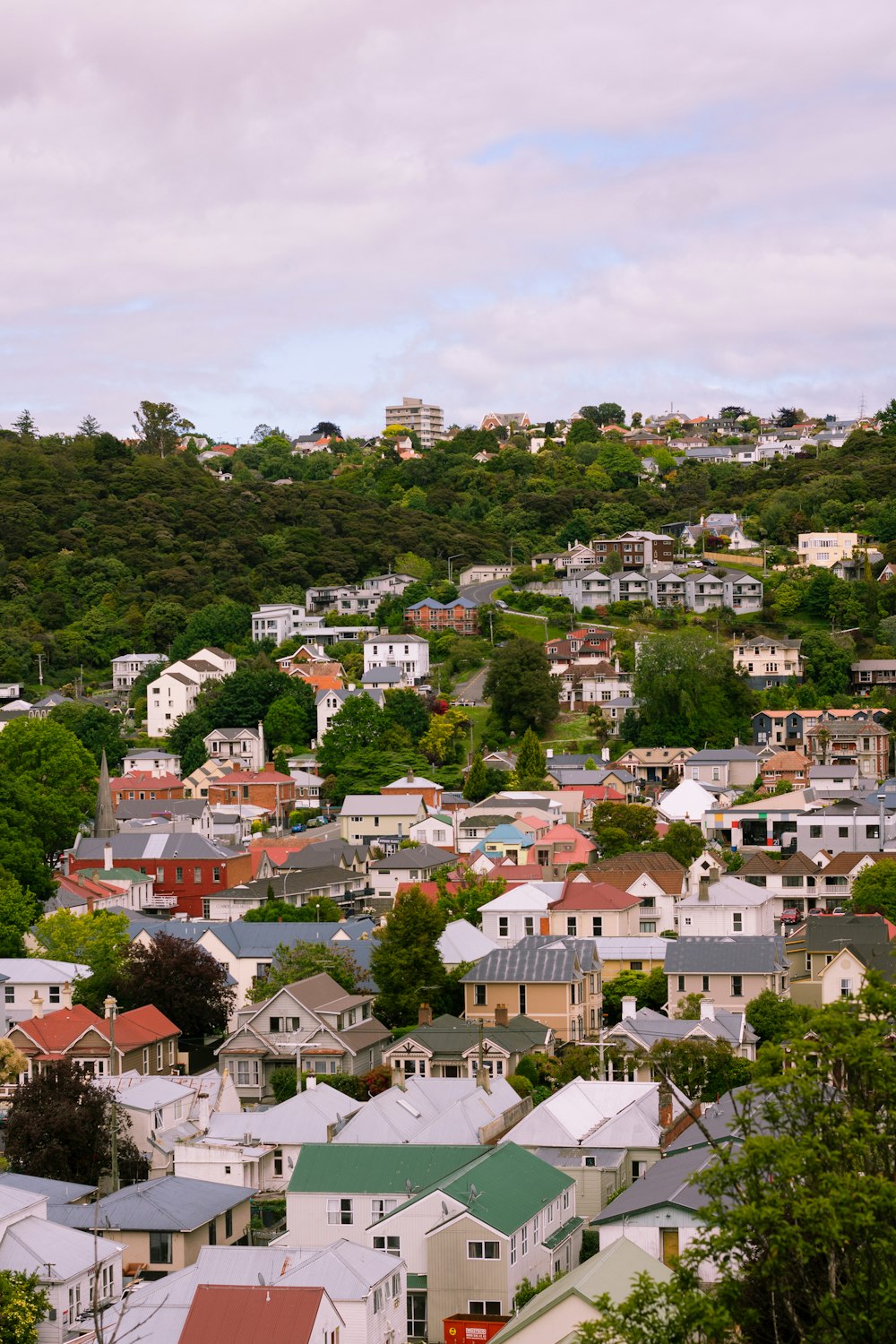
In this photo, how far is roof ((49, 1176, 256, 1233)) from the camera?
30.2m

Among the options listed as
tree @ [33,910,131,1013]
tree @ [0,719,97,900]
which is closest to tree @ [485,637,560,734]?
tree @ [0,719,97,900]

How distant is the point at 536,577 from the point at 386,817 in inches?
1322

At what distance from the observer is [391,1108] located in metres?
34.2

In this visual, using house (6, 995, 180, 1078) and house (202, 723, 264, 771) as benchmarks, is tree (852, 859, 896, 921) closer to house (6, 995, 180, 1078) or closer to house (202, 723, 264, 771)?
house (6, 995, 180, 1078)

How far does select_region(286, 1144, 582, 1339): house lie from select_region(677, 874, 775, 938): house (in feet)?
65.4

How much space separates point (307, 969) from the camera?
153 ft

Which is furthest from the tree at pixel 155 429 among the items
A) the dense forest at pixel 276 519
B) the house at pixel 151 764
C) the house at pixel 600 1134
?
the house at pixel 600 1134

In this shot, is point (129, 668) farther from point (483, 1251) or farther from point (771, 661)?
point (483, 1251)

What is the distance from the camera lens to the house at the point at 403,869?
6222cm

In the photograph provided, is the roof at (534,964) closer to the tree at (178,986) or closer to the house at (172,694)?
the tree at (178,986)

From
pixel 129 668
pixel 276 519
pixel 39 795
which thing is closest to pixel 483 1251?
pixel 39 795

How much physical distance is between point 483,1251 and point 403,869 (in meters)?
34.6

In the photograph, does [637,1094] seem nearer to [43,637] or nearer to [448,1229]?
[448,1229]

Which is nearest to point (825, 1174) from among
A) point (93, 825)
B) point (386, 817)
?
point (386, 817)
